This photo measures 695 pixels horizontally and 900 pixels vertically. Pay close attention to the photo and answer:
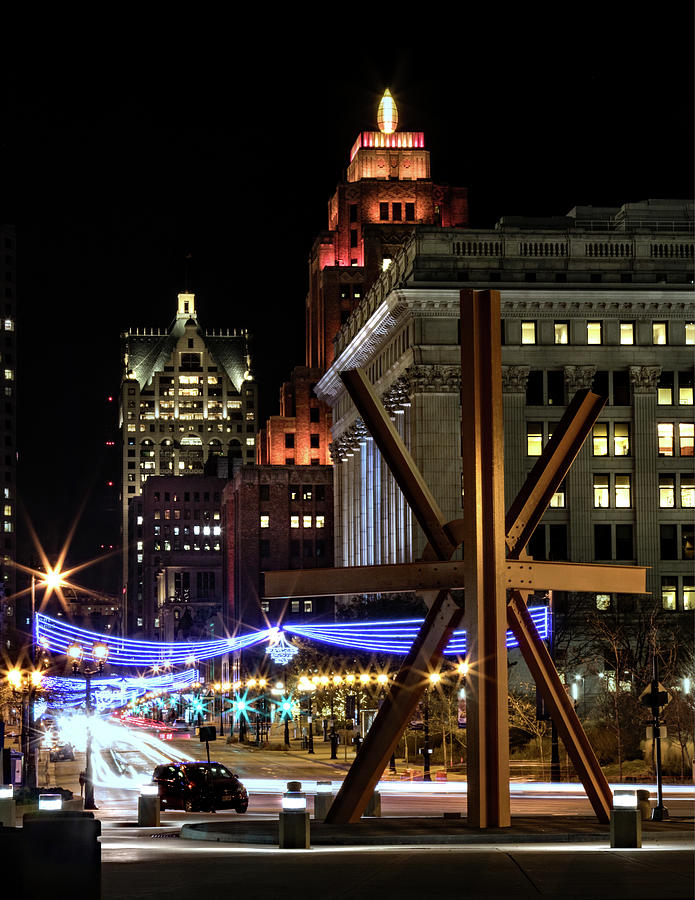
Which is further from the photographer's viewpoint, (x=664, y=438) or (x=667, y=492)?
(x=664, y=438)

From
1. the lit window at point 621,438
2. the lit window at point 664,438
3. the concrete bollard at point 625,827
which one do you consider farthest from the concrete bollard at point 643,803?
the lit window at point 664,438

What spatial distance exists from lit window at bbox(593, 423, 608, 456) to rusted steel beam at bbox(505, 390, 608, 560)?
72595 millimetres

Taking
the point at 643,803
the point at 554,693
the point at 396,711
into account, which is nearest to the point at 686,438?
the point at 643,803

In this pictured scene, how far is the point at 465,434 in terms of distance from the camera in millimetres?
31969

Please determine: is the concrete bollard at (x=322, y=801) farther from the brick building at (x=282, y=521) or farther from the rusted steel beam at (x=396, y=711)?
the brick building at (x=282, y=521)

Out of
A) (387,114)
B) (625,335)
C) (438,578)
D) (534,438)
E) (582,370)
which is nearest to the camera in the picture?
(438,578)

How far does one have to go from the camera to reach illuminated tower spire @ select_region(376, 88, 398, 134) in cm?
16788

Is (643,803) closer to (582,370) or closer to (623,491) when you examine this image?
(623,491)

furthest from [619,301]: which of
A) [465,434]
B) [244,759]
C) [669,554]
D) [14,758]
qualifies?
[465,434]

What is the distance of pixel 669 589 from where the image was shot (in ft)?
336

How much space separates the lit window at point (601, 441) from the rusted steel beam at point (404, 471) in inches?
2885

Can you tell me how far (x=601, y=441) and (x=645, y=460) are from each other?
313 cm

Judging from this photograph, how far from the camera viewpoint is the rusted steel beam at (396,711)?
31438mm

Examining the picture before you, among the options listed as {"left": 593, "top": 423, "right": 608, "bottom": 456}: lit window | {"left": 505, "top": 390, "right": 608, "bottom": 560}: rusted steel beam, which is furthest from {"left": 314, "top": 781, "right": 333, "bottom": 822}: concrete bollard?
{"left": 593, "top": 423, "right": 608, "bottom": 456}: lit window
